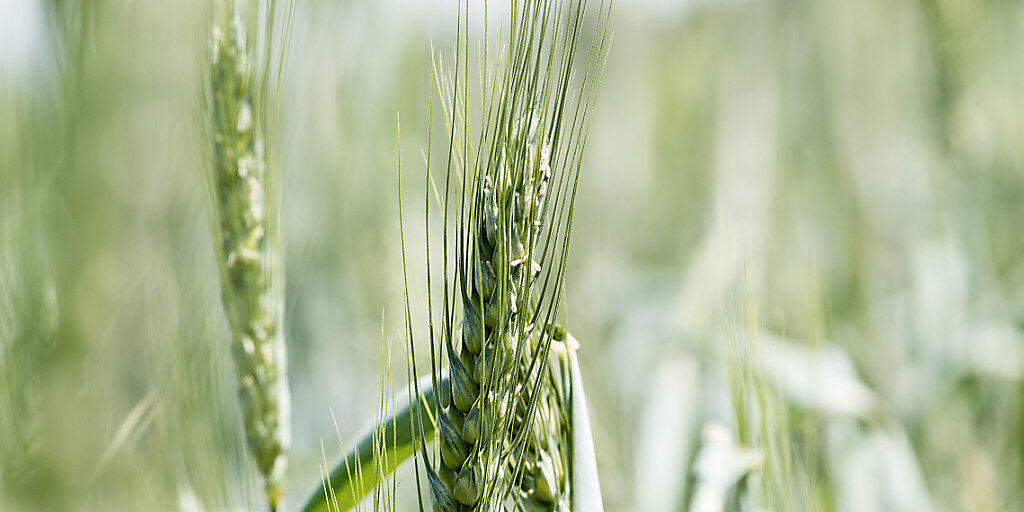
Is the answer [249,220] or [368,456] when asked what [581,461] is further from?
[249,220]

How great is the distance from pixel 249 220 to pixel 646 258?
0.97 m

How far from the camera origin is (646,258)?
1307 mm

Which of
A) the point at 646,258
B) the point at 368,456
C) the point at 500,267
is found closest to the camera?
the point at 500,267

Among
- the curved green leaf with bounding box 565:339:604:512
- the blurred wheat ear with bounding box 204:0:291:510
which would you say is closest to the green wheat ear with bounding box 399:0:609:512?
the curved green leaf with bounding box 565:339:604:512

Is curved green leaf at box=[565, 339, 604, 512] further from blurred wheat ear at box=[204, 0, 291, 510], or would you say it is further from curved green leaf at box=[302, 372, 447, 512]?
blurred wheat ear at box=[204, 0, 291, 510]

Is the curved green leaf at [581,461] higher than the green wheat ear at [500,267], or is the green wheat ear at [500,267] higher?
the green wheat ear at [500,267]

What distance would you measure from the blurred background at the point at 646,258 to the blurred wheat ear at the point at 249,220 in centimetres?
4

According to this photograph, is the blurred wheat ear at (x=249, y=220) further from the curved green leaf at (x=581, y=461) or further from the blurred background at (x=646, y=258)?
the curved green leaf at (x=581, y=461)

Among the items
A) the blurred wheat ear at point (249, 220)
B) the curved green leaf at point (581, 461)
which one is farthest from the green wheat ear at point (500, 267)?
the blurred wheat ear at point (249, 220)

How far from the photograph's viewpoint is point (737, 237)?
2.33 feet

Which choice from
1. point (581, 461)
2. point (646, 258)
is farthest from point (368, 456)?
point (646, 258)

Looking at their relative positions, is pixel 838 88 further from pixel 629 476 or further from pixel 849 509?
pixel 629 476

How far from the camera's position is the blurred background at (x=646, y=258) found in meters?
0.54

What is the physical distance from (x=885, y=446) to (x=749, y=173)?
23.3 inches
